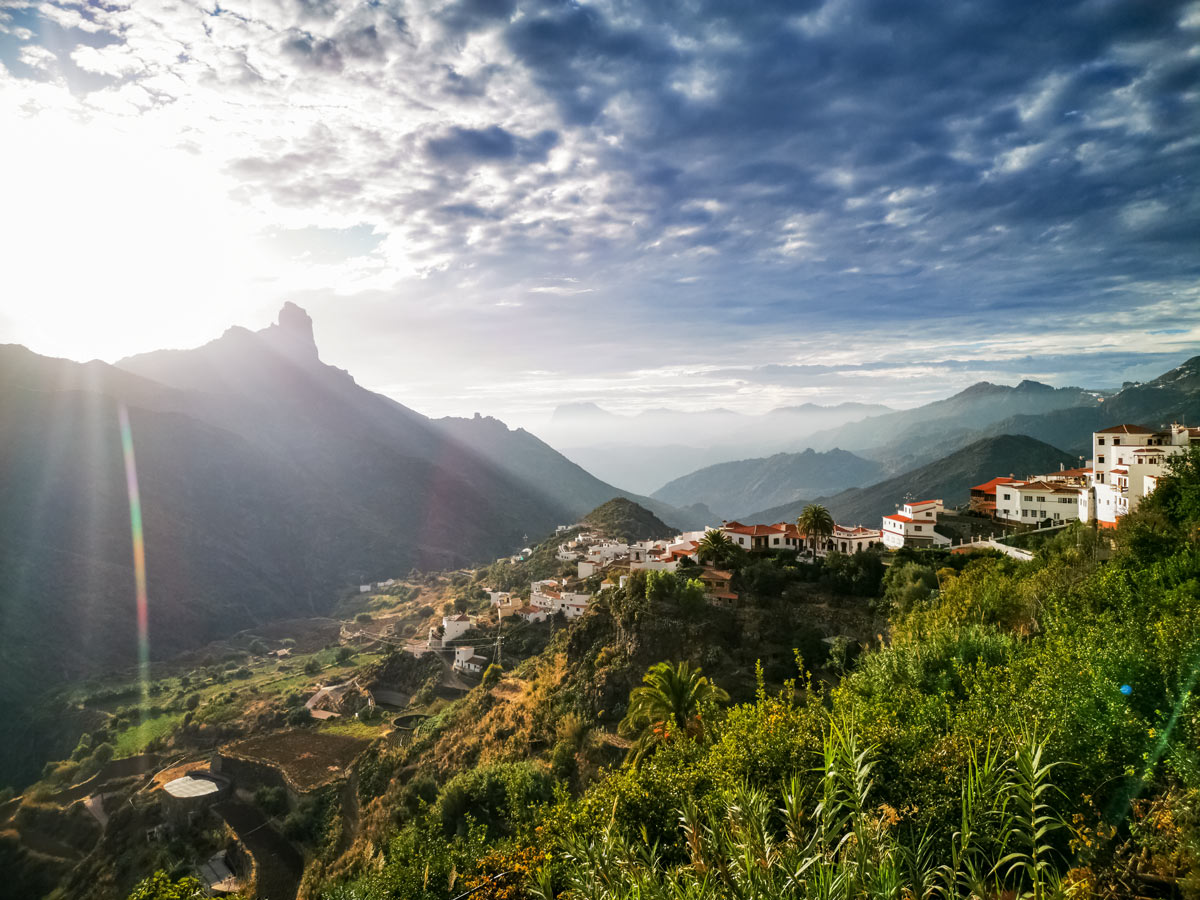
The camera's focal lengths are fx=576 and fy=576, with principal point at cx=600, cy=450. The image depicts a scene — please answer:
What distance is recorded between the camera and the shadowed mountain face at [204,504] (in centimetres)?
6925

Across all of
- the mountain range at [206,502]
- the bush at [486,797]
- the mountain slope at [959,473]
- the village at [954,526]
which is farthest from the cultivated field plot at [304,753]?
the mountain slope at [959,473]

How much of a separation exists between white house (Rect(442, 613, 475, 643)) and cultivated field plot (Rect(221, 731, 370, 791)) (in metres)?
14.1

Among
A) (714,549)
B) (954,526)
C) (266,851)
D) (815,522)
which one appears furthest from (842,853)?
(954,526)

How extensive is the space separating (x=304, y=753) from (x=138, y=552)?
64.1m

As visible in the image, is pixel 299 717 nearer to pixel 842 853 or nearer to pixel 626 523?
pixel 626 523

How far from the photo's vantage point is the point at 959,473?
4648 inches

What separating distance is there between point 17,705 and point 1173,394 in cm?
24065

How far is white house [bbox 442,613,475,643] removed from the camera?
5272cm

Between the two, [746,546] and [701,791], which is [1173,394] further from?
[701,791]

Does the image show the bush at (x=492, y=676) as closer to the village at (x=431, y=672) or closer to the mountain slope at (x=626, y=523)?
the village at (x=431, y=672)

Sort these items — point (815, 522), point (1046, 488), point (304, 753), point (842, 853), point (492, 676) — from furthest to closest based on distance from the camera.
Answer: point (492, 676)
point (1046, 488)
point (304, 753)
point (815, 522)
point (842, 853)

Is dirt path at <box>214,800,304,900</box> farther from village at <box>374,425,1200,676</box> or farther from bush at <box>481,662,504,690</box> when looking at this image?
village at <box>374,425,1200,676</box>

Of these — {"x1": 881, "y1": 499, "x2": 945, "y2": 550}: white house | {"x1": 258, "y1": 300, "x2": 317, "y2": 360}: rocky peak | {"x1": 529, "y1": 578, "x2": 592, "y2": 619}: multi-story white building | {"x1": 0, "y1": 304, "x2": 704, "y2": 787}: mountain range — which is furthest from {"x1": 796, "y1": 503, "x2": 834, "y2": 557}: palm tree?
{"x1": 258, "y1": 300, "x2": 317, "y2": 360}: rocky peak

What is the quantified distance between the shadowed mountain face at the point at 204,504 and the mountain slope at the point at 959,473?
76.0m
